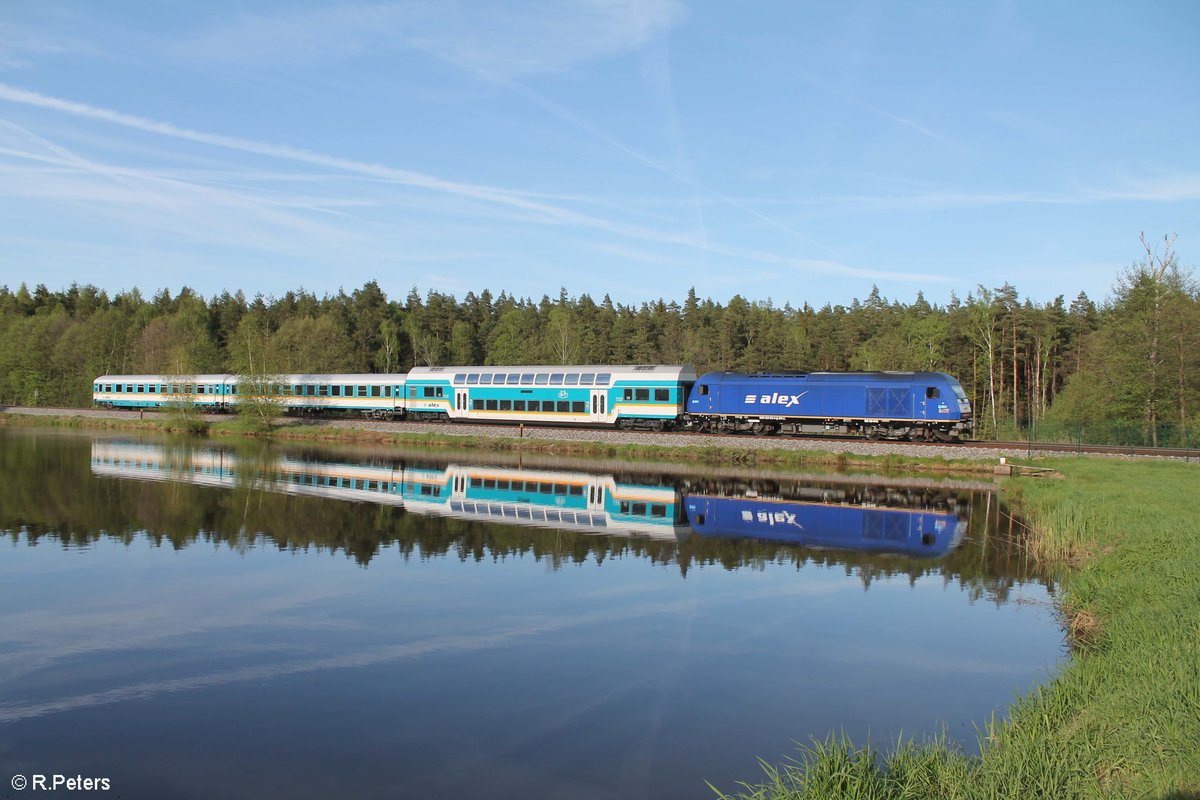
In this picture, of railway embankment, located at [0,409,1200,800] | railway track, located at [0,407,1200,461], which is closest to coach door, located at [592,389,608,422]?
railway track, located at [0,407,1200,461]

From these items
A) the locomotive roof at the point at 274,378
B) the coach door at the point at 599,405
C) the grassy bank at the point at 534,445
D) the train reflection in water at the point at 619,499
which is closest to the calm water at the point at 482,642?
the train reflection in water at the point at 619,499

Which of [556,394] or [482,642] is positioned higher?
[556,394]

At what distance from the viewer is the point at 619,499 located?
31984 mm

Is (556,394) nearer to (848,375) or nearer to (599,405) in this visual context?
(599,405)

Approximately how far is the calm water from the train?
1551 cm

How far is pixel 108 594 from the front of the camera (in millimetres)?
16500

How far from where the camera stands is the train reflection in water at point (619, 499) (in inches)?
992

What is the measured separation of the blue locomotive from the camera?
43125mm

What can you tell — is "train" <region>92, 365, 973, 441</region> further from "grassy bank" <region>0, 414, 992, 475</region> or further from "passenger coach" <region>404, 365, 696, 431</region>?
"grassy bank" <region>0, 414, 992, 475</region>

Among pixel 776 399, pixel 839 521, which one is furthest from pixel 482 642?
pixel 776 399

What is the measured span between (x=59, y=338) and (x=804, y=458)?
87.3 m

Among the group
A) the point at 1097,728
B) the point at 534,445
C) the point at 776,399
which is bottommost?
the point at 1097,728

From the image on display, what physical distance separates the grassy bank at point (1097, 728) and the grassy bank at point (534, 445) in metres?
24.6

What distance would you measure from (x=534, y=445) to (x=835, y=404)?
55.1ft
